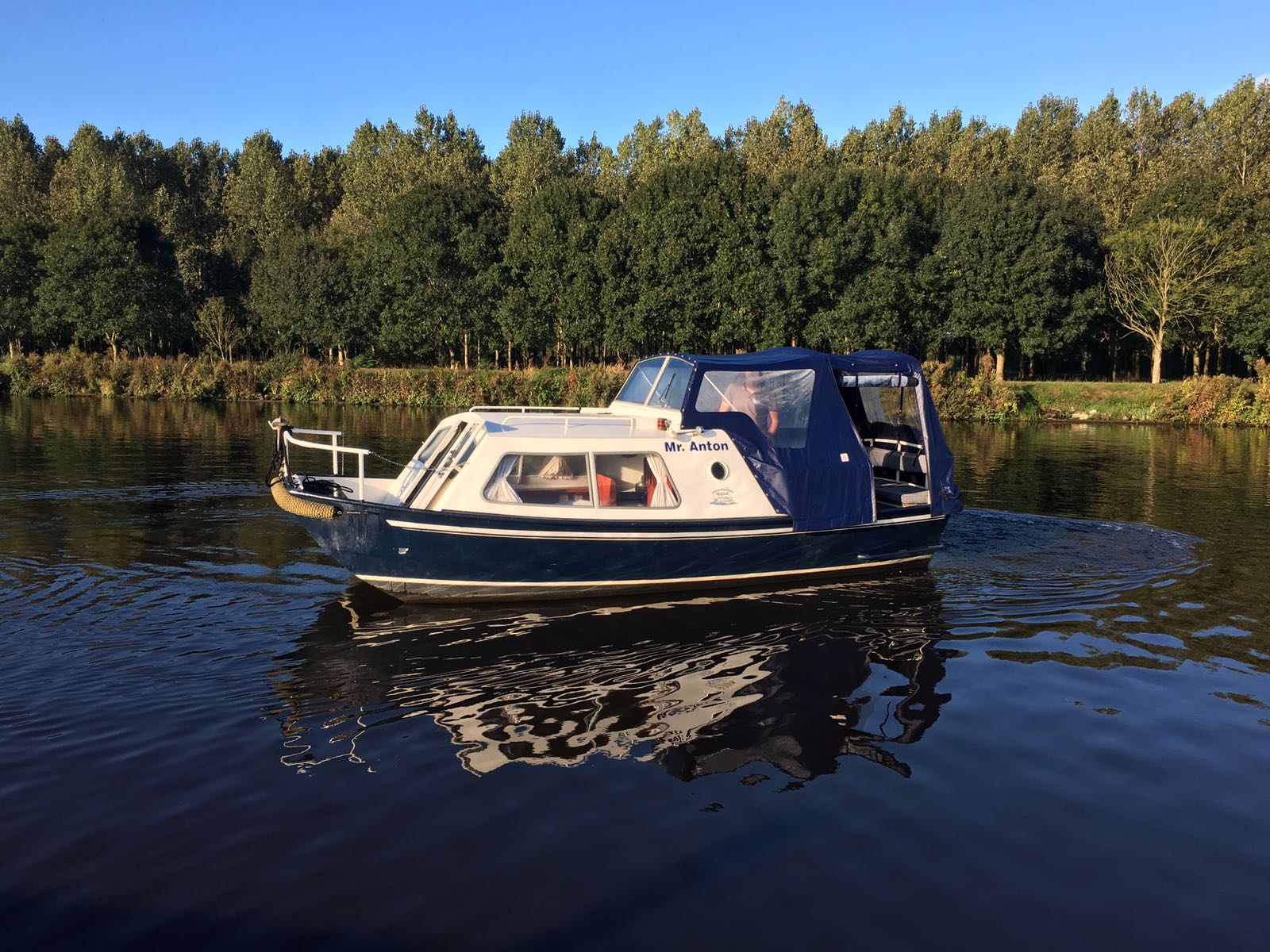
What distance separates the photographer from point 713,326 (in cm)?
6066

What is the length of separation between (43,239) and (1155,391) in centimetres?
8027

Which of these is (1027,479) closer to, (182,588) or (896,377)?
(896,377)

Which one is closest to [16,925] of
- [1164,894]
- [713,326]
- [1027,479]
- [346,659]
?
[346,659]

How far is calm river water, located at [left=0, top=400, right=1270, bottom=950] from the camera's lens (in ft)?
21.4

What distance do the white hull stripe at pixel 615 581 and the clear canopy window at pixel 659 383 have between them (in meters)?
2.85

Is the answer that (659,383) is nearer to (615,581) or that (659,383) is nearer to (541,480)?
(541,480)

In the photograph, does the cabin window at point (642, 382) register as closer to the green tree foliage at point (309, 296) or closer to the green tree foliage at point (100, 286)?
the green tree foliage at point (309, 296)

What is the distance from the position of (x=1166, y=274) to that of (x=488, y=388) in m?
43.0

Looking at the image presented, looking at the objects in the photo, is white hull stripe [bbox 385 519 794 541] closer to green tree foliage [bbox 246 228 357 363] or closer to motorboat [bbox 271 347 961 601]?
motorboat [bbox 271 347 961 601]

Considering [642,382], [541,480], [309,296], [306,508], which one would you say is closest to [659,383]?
[642,382]

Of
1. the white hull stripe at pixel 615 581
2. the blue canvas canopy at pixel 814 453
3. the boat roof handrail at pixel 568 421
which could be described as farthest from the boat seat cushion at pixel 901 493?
the boat roof handrail at pixel 568 421

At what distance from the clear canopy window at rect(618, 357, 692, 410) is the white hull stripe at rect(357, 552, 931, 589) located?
285 cm

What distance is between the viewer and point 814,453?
14.6 meters

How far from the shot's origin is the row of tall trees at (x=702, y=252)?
2212 inches
